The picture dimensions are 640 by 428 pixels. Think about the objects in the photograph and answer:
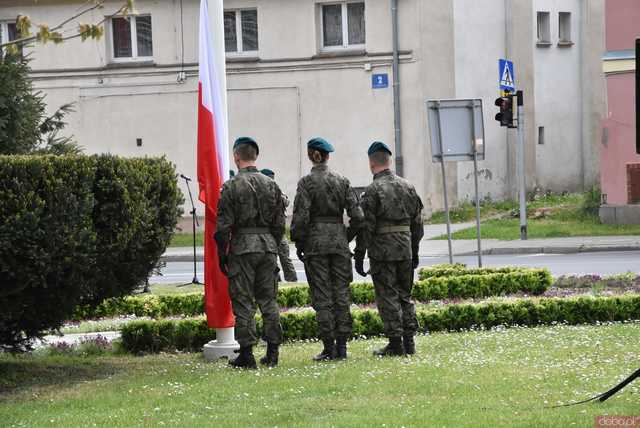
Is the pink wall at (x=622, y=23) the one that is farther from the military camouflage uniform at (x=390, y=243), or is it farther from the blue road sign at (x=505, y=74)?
the military camouflage uniform at (x=390, y=243)

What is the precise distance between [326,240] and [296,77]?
65.8 feet

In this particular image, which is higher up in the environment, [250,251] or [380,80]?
[380,80]

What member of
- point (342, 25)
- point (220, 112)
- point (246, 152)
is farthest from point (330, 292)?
point (342, 25)

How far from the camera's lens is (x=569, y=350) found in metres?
10.9

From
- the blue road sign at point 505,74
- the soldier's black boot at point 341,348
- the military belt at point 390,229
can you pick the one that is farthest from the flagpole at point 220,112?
the blue road sign at point 505,74

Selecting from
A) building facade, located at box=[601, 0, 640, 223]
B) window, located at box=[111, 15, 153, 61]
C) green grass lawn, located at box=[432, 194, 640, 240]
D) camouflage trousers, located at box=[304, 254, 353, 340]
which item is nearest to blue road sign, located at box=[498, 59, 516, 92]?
building facade, located at box=[601, 0, 640, 223]

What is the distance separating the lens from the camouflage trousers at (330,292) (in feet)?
36.8

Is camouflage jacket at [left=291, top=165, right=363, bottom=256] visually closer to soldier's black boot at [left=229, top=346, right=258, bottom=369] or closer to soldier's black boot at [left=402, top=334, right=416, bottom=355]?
soldier's black boot at [left=402, top=334, right=416, bottom=355]

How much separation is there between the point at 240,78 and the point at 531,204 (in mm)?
8187

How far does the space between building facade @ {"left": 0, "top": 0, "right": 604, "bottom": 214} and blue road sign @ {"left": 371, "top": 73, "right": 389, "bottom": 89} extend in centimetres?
→ 3

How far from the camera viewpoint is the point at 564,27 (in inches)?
1403

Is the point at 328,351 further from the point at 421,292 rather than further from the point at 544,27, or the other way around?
the point at 544,27

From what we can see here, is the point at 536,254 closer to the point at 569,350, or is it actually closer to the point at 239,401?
the point at 569,350

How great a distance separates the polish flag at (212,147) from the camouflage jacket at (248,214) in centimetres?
65
